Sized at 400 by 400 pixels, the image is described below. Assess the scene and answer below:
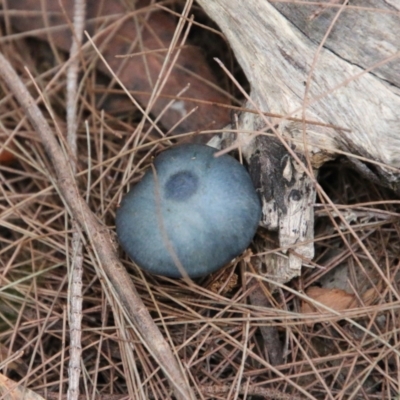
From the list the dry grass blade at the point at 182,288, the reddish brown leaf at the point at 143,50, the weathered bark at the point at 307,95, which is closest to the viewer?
the weathered bark at the point at 307,95

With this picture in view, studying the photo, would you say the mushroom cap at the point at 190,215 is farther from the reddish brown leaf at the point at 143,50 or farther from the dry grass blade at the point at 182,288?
the reddish brown leaf at the point at 143,50

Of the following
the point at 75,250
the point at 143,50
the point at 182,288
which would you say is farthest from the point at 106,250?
the point at 143,50

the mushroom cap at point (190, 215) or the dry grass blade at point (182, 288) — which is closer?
the mushroom cap at point (190, 215)

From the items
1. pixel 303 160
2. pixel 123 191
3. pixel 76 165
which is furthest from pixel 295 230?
pixel 76 165

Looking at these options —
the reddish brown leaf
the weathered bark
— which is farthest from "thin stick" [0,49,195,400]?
the weathered bark

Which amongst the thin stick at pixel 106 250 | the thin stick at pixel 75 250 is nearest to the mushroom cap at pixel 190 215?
the thin stick at pixel 106 250

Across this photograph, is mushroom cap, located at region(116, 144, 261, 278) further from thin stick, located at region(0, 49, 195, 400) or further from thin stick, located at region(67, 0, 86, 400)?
thin stick, located at region(67, 0, 86, 400)
